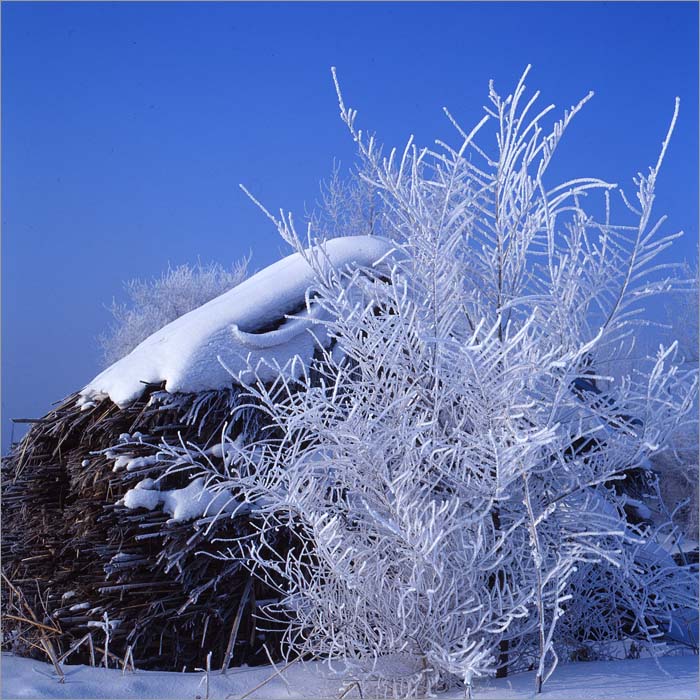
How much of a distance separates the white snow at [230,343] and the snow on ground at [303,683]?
1.74m

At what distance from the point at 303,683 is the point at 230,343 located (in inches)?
86.6

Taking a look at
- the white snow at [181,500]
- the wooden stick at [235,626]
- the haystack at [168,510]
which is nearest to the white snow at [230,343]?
the haystack at [168,510]

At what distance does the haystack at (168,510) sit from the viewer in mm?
4602

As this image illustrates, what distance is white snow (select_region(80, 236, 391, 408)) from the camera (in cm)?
481

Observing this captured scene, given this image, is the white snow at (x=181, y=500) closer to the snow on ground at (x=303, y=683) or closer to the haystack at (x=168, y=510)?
the haystack at (x=168, y=510)

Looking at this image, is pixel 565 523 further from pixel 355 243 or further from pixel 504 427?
pixel 355 243

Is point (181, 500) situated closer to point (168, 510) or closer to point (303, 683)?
point (168, 510)

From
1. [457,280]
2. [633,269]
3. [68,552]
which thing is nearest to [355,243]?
[457,280]

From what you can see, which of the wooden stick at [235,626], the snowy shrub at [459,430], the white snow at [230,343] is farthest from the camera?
the white snow at [230,343]

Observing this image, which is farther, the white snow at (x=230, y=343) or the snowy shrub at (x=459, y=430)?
the white snow at (x=230, y=343)

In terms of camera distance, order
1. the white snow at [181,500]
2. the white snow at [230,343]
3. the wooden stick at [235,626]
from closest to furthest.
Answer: the wooden stick at [235,626] < the white snow at [181,500] < the white snow at [230,343]

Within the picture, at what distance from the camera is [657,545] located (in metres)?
4.85

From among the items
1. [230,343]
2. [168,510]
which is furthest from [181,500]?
[230,343]

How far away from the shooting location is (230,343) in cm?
496
